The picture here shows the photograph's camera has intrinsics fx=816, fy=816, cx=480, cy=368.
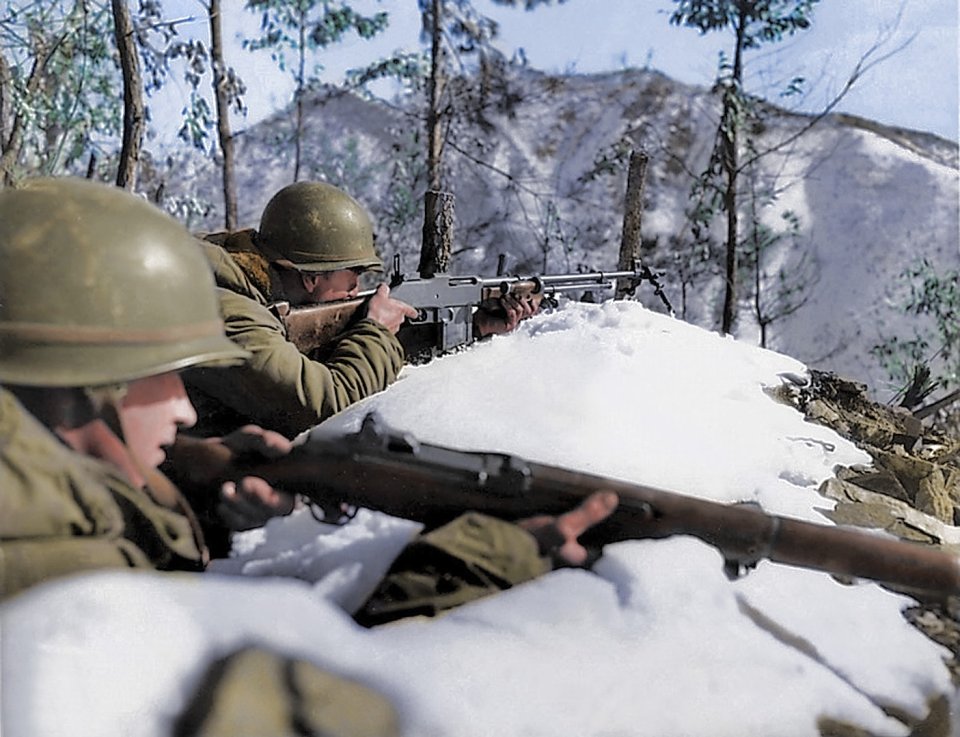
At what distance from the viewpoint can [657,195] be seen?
28.8ft

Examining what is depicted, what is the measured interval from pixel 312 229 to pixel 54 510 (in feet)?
6.00

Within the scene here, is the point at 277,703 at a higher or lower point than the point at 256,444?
lower

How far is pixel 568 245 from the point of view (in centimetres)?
733

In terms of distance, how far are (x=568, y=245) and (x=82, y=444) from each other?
6364 mm

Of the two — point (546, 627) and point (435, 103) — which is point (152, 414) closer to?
point (546, 627)

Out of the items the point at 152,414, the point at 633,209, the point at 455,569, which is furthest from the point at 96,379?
the point at 633,209

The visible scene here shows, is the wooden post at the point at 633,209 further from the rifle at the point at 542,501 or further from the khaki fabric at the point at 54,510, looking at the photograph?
the khaki fabric at the point at 54,510

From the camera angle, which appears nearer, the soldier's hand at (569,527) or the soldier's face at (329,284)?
the soldier's hand at (569,527)

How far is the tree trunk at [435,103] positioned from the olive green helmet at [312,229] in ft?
1.83

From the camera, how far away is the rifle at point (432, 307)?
9.07 ft

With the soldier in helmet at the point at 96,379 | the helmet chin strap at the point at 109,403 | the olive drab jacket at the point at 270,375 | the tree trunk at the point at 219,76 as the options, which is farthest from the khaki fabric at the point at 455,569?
the tree trunk at the point at 219,76

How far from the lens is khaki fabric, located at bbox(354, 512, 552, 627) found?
1405 mm

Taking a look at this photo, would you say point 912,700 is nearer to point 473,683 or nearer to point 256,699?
point 473,683

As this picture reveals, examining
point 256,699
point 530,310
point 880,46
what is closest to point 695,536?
point 256,699
